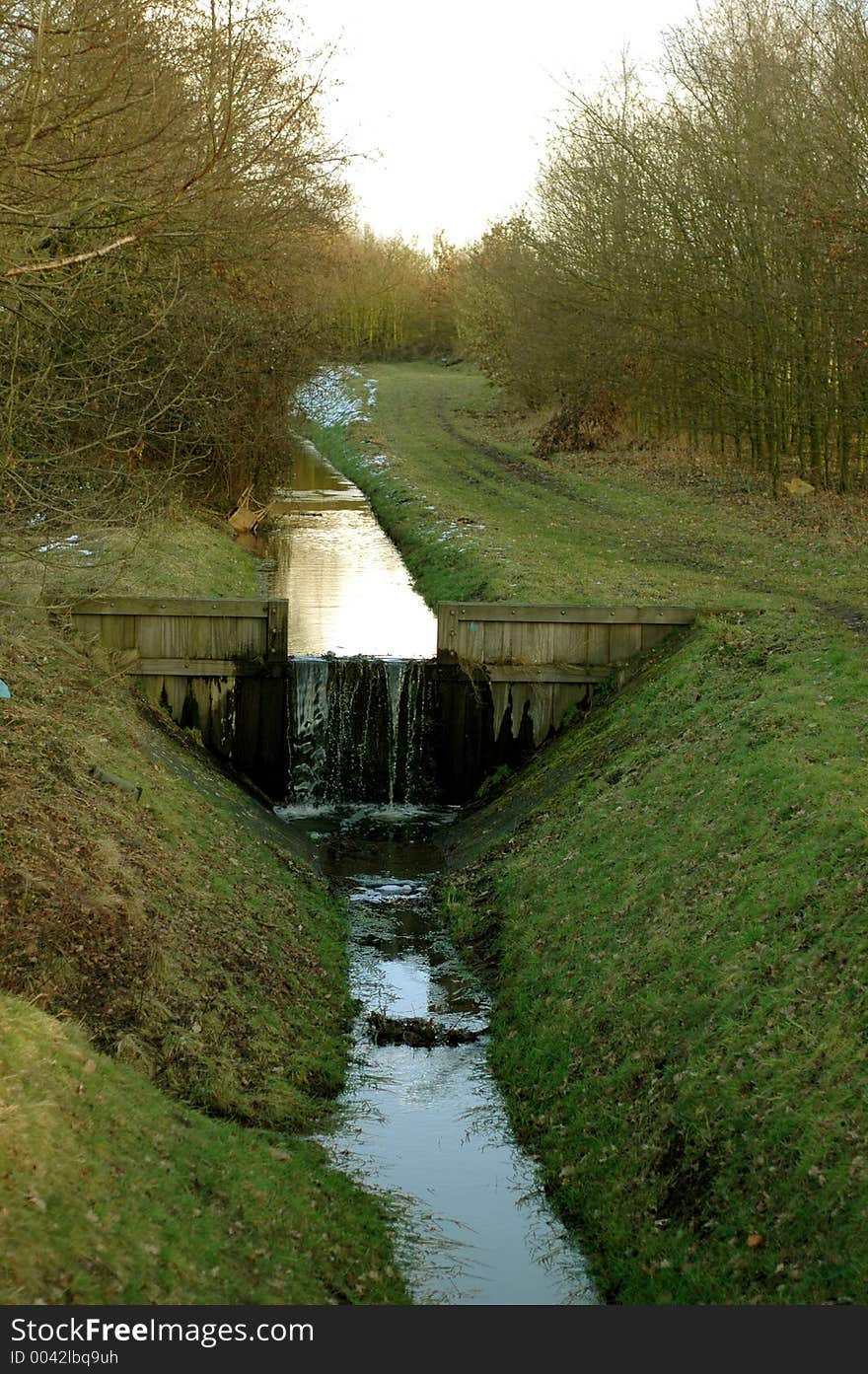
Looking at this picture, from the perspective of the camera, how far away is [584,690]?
59.8 ft

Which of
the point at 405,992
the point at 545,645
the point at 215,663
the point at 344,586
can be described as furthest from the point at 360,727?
the point at 344,586

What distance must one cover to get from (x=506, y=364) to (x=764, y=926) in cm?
4582

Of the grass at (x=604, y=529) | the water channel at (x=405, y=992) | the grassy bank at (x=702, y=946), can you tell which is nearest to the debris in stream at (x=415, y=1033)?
the water channel at (x=405, y=992)

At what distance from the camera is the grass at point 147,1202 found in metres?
6.30

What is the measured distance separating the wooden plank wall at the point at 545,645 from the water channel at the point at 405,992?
1132 mm

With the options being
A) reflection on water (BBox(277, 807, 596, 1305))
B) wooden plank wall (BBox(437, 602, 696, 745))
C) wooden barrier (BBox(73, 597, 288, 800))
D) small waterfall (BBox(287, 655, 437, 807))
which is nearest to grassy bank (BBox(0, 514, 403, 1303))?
reflection on water (BBox(277, 807, 596, 1305))

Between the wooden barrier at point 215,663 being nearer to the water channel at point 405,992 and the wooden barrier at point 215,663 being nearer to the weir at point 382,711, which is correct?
the weir at point 382,711

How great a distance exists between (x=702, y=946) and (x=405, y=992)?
124 inches

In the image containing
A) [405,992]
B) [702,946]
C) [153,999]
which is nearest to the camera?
[153,999]

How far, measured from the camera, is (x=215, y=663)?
18141 millimetres

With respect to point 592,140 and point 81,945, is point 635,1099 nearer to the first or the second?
point 81,945

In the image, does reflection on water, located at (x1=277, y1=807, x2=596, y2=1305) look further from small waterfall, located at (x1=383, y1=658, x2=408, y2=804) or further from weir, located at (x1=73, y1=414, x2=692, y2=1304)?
small waterfall, located at (x1=383, y1=658, x2=408, y2=804)

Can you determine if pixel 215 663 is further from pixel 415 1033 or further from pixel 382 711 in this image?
pixel 415 1033

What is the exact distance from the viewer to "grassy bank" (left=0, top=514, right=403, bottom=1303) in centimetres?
688
